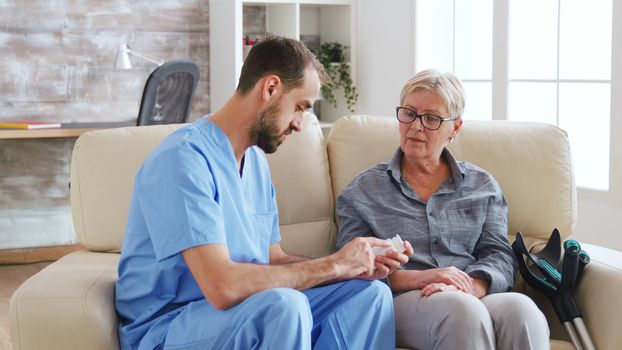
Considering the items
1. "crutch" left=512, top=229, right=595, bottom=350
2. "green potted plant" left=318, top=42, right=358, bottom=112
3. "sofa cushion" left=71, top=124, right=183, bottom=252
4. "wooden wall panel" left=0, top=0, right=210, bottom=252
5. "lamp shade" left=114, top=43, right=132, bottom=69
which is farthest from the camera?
"green potted plant" left=318, top=42, right=358, bottom=112

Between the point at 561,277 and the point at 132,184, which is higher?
the point at 132,184

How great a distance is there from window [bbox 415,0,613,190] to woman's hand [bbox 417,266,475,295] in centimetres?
181

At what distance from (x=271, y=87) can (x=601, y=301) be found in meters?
0.94

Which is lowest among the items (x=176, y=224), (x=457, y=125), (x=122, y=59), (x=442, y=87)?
(x=176, y=224)

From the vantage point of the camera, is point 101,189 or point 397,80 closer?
point 101,189

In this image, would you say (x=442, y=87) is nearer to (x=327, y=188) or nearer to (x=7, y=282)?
(x=327, y=188)

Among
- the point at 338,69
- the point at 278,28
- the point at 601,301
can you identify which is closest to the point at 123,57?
the point at 278,28

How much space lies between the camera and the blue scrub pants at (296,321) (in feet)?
5.46

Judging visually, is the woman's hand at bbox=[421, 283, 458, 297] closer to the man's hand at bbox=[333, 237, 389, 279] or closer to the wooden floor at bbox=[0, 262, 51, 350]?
the man's hand at bbox=[333, 237, 389, 279]

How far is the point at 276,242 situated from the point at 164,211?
0.46 metres

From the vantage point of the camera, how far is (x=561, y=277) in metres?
2.15

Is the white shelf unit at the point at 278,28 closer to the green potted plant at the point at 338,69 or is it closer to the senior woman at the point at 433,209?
the green potted plant at the point at 338,69

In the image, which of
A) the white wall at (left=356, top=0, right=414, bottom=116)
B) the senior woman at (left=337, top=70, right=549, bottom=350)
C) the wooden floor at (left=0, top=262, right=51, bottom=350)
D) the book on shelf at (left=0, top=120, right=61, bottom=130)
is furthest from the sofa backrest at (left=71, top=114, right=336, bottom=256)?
the white wall at (left=356, top=0, right=414, bottom=116)

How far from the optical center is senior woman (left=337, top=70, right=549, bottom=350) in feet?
7.04
